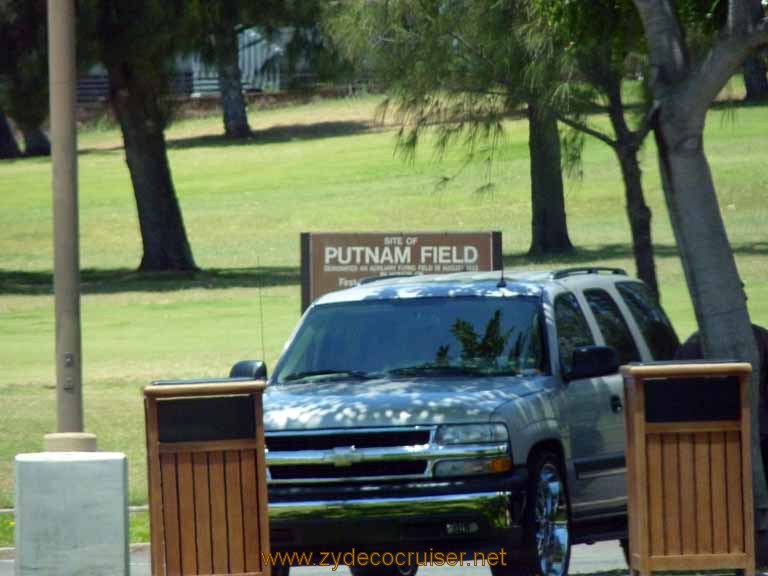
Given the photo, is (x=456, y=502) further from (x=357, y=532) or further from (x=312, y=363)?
(x=312, y=363)

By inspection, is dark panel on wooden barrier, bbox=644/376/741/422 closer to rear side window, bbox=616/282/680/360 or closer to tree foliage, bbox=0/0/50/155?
rear side window, bbox=616/282/680/360

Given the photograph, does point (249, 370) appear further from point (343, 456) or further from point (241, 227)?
point (241, 227)

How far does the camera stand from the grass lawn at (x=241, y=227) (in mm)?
22266

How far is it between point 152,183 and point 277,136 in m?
33.3

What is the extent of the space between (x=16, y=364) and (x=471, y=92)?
8.22m

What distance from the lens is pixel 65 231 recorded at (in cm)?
912

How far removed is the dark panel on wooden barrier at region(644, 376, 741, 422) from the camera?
784 centimetres

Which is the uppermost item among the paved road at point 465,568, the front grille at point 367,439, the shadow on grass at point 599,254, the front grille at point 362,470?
the front grille at point 367,439

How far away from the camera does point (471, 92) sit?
65.6ft

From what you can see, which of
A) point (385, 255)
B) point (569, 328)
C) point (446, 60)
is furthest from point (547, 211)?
point (569, 328)

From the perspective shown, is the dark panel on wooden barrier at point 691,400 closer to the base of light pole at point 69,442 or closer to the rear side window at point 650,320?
the rear side window at point 650,320

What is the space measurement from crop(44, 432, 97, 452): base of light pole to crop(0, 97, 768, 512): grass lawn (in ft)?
14.2

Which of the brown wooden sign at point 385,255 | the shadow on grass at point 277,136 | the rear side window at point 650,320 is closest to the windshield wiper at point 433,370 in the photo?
the rear side window at point 650,320

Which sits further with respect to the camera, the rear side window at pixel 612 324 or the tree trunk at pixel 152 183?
the tree trunk at pixel 152 183
